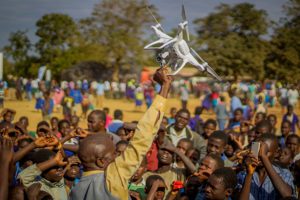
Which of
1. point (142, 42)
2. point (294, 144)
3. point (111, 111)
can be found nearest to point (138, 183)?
point (294, 144)

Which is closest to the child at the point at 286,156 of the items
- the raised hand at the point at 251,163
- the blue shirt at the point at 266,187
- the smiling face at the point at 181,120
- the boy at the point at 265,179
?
the boy at the point at 265,179

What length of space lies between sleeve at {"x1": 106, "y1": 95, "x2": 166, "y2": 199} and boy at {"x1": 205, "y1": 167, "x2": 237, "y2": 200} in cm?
125

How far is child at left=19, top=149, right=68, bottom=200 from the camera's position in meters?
3.82

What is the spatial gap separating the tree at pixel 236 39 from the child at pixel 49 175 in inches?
496

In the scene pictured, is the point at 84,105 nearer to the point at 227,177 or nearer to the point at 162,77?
the point at 227,177

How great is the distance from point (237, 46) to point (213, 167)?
51.2 feet

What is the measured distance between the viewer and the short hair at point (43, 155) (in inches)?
168

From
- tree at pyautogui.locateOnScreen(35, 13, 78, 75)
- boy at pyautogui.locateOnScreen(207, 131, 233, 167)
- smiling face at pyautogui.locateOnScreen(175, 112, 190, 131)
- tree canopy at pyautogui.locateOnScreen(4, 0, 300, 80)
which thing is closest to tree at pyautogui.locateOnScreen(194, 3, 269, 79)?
tree canopy at pyautogui.locateOnScreen(4, 0, 300, 80)

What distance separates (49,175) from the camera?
13.0ft

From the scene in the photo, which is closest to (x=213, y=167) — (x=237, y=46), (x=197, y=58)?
(x=197, y=58)

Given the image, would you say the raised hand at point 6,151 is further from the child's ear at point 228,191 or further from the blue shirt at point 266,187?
the blue shirt at point 266,187

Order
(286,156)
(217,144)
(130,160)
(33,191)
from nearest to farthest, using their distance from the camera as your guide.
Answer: (130,160) → (33,191) → (217,144) → (286,156)

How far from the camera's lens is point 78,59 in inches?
1602

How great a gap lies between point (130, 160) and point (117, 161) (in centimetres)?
8
